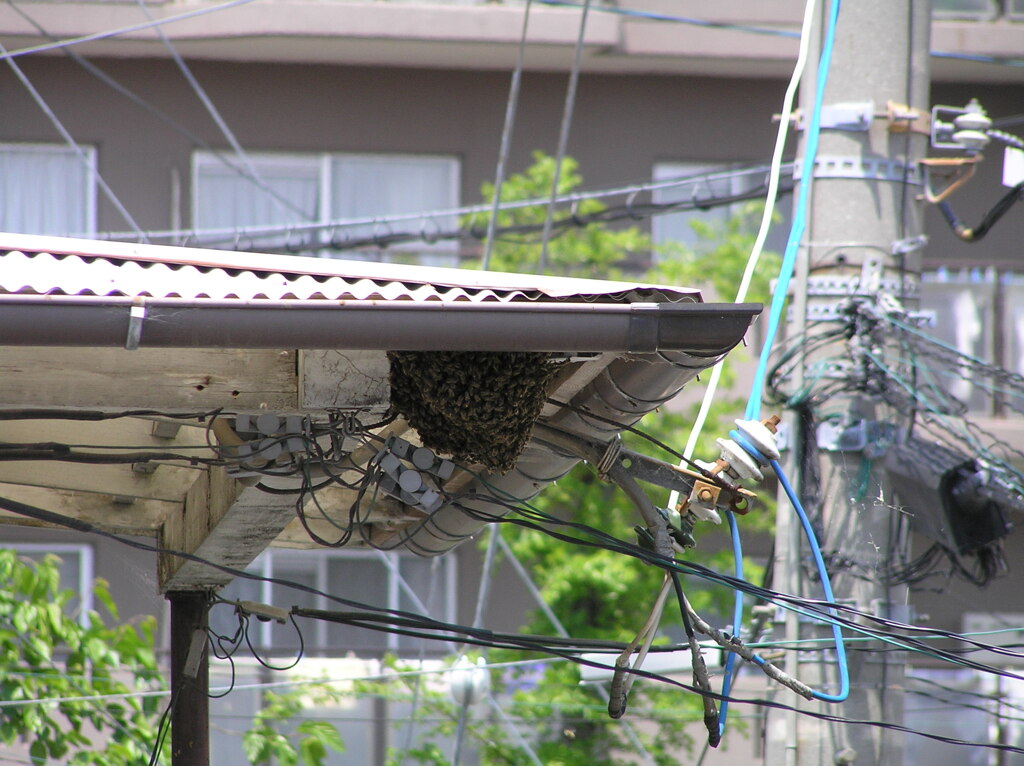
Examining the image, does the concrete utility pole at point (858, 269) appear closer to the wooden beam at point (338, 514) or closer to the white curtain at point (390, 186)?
the wooden beam at point (338, 514)

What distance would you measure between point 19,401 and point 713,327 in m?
Result: 1.96

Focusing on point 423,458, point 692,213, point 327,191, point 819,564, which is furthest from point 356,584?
point 423,458

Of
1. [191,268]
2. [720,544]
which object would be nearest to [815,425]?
[191,268]

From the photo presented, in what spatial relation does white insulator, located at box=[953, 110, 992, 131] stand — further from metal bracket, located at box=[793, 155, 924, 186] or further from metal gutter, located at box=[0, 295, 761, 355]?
metal gutter, located at box=[0, 295, 761, 355]

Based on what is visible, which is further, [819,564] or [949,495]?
[949,495]

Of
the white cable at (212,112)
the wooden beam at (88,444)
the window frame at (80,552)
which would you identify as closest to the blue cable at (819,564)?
the wooden beam at (88,444)

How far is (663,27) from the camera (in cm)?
1500

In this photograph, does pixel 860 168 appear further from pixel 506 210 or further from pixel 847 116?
pixel 506 210

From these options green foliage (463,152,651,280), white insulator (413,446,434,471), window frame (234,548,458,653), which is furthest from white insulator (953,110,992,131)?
window frame (234,548,458,653)

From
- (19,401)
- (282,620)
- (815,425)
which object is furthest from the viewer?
(815,425)

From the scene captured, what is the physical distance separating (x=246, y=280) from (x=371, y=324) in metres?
0.41

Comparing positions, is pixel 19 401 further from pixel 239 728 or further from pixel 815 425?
pixel 239 728

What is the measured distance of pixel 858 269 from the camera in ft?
19.5

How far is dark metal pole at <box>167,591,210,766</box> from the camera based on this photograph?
213 inches
